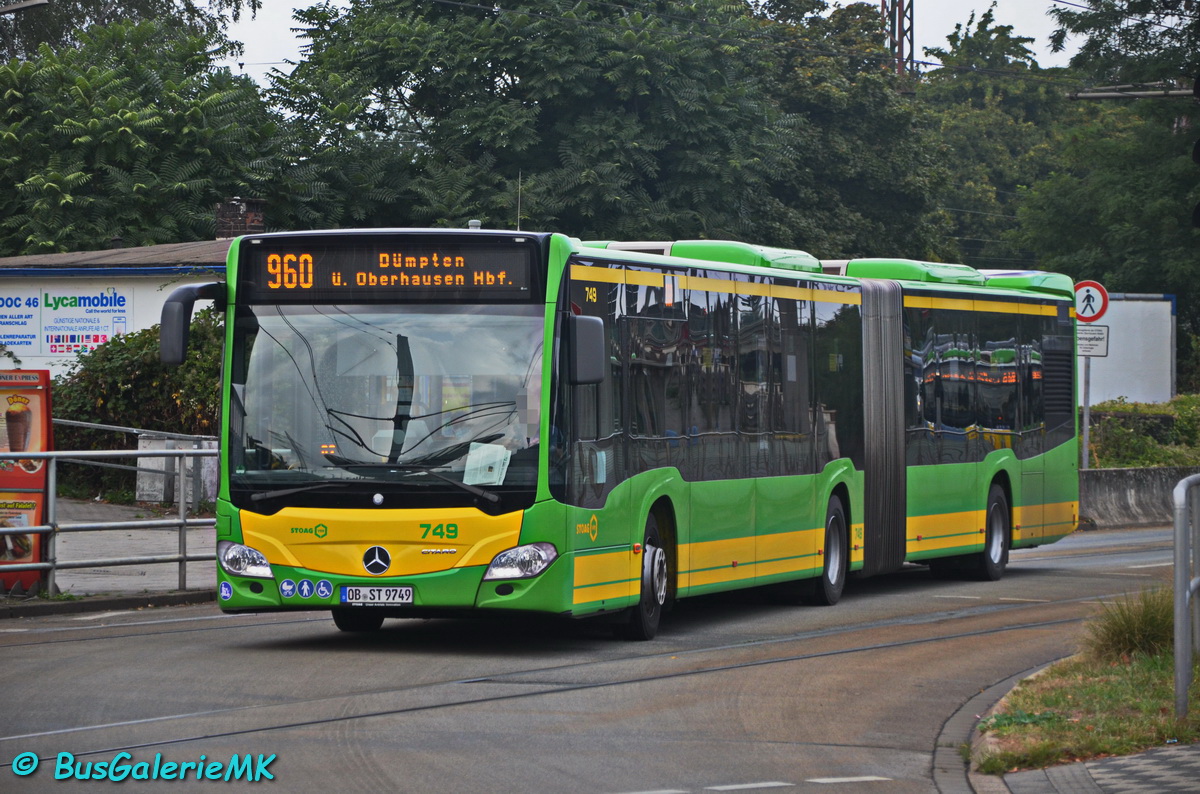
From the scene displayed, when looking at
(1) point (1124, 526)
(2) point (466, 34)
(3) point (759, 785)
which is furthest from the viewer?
(2) point (466, 34)

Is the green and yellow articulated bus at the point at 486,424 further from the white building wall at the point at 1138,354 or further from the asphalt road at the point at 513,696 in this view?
the white building wall at the point at 1138,354

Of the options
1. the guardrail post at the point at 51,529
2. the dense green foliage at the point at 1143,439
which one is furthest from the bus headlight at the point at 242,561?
the dense green foliage at the point at 1143,439

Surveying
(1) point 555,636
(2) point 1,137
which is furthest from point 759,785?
(2) point 1,137

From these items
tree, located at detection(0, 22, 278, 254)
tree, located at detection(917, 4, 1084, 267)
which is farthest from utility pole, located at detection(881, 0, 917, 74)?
tree, located at detection(0, 22, 278, 254)

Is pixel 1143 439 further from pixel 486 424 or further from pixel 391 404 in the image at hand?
pixel 391 404

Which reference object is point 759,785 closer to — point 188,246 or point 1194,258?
point 188,246

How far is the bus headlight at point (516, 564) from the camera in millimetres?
11984

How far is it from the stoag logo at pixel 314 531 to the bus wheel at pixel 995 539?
995cm

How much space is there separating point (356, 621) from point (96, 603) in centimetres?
276

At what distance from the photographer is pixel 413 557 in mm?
12023

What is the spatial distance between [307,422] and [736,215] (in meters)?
35.5

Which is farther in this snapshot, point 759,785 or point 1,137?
point 1,137

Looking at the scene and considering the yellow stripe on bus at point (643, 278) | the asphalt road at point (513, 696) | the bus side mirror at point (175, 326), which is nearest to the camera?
the asphalt road at point (513, 696)

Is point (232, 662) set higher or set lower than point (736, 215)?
lower
